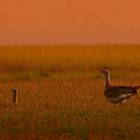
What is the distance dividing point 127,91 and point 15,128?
15.3 ft

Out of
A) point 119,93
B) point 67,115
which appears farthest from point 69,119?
point 119,93

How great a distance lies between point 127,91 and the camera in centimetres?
2202

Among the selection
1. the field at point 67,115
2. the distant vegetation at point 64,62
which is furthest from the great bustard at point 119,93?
the distant vegetation at point 64,62

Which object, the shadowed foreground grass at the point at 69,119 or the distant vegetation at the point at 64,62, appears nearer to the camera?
the shadowed foreground grass at the point at 69,119

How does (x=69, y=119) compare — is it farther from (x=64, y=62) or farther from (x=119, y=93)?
(x=64, y=62)

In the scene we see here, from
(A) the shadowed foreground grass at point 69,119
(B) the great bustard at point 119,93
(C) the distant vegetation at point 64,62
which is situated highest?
(C) the distant vegetation at point 64,62

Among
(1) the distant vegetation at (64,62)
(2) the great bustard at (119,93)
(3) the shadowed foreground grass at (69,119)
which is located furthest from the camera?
(1) the distant vegetation at (64,62)

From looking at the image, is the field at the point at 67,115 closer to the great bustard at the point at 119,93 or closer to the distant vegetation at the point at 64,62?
the great bustard at the point at 119,93

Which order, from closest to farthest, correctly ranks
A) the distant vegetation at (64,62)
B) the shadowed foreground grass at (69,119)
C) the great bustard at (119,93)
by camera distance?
the shadowed foreground grass at (69,119) < the great bustard at (119,93) < the distant vegetation at (64,62)

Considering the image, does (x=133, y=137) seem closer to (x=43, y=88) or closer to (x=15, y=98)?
(x=15, y=98)

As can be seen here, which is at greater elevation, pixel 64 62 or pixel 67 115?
pixel 64 62

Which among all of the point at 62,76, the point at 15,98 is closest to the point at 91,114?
the point at 15,98

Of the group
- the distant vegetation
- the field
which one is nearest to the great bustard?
the field

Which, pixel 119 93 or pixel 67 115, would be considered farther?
pixel 119 93
